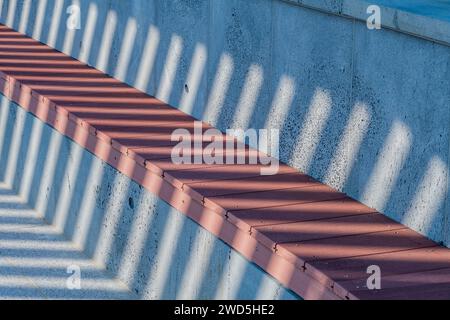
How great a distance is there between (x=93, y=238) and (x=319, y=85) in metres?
2.71

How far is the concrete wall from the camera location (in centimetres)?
776

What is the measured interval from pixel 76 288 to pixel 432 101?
3.44 metres

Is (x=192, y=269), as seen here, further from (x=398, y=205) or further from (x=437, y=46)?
(x=437, y=46)

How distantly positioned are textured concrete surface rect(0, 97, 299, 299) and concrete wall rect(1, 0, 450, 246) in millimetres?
985

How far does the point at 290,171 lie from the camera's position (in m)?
9.28

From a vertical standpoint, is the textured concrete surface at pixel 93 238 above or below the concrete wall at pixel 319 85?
below

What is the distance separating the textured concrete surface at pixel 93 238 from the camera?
8.61m

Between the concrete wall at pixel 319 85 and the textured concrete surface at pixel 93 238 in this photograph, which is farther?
the textured concrete surface at pixel 93 238

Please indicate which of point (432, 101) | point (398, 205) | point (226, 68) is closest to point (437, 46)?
point (432, 101)

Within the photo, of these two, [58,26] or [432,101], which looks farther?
[58,26]

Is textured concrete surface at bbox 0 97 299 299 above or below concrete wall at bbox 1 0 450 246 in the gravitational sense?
below

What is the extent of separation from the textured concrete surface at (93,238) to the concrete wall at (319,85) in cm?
99

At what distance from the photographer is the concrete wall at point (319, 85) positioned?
7758 millimetres

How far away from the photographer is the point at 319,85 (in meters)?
8.88
